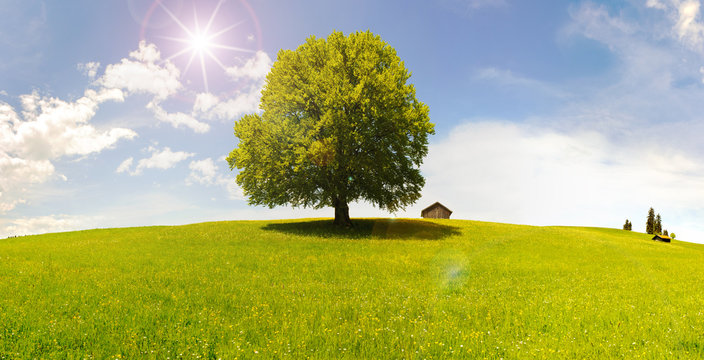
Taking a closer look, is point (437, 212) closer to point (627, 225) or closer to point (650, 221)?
point (627, 225)

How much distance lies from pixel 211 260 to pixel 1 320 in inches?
410

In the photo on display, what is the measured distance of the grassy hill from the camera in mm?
7719

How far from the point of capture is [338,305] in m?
10.6

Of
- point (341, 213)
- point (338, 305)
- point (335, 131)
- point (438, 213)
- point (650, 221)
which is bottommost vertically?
point (338, 305)

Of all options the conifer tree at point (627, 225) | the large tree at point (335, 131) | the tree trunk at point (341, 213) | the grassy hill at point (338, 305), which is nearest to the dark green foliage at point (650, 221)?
the conifer tree at point (627, 225)

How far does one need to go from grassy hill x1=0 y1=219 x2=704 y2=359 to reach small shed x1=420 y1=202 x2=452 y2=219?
42813 mm

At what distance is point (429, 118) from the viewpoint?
33781 mm

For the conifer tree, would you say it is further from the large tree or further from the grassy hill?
the large tree

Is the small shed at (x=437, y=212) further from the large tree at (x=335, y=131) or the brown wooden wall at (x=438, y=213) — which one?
the large tree at (x=335, y=131)

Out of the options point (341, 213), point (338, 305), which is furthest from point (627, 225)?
point (338, 305)

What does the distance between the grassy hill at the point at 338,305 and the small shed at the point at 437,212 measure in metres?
42.8

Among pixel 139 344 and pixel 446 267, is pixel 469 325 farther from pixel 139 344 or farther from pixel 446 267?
pixel 446 267

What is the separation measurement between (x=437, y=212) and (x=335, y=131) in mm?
41923

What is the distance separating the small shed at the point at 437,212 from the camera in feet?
218
